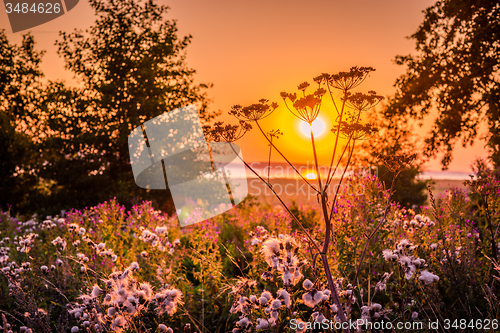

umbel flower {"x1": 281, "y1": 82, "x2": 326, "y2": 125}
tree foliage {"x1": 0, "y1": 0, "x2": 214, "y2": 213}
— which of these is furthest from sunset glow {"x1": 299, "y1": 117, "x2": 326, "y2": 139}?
tree foliage {"x1": 0, "y1": 0, "x2": 214, "y2": 213}

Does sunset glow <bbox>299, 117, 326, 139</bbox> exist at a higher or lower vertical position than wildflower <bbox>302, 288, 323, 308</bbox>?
higher

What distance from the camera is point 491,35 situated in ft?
44.4

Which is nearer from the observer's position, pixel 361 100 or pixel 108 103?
pixel 361 100

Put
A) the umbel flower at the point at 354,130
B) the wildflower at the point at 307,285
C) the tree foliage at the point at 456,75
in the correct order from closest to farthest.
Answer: the wildflower at the point at 307,285
the umbel flower at the point at 354,130
the tree foliage at the point at 456,75

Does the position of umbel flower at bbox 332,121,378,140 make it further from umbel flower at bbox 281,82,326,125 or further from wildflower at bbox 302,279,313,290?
wildflower at bbox 302,279,313,290

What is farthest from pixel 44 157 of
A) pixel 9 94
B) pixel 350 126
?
pixel 350 126

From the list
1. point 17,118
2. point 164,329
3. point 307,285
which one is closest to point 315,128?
point 307,285

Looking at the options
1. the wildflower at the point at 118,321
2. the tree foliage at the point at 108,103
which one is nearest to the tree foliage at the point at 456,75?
the tree foliage at the point at 108,103

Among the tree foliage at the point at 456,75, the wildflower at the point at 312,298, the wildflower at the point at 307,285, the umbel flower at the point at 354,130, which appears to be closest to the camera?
the wildflower at the point at 312,298

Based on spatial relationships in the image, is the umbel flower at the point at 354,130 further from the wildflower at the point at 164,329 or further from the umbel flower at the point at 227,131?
the wildflower at the point at 164,329

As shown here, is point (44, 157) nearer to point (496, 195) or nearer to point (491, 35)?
point (496, 195)

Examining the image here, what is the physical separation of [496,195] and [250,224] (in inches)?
188

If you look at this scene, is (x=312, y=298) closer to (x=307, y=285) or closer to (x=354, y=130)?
(x=307, y=285)

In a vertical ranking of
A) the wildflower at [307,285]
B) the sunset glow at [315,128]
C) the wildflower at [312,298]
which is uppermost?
the sunset glow at [315,128]
